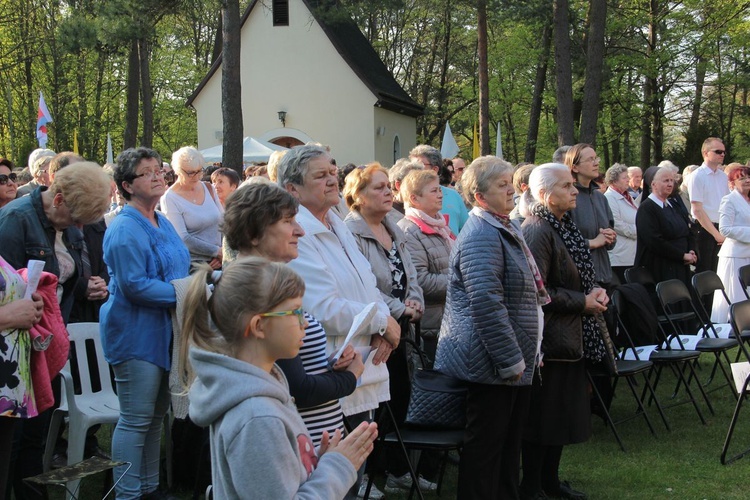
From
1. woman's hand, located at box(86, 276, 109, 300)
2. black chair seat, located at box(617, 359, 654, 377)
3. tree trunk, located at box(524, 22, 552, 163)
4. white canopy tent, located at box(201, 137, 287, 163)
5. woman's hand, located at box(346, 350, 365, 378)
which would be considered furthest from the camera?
tree trunk, located at box(524, 22, 552, 163)

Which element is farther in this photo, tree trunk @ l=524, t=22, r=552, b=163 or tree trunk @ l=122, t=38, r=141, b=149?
tree trunk @ l=524, t=22, r=552, b=163

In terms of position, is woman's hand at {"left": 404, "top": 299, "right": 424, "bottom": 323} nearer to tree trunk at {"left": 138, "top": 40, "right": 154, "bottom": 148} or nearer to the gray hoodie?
the gray hoodie

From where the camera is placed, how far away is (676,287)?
7.41m

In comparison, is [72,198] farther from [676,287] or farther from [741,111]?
[741,111]

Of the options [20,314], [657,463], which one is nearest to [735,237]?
[657,463]

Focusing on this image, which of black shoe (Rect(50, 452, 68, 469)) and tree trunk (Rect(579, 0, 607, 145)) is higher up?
tree trunk (Rect(579, 0, 607, 145))

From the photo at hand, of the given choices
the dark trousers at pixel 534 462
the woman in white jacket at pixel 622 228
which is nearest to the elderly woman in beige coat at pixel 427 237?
the dark trousers at pixel 534 462

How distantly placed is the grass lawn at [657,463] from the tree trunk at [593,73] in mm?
10262

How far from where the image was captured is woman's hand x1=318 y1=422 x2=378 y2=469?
251 centimetres

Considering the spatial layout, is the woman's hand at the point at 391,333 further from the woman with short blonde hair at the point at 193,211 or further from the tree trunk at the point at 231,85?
the tree trunk at the point at 231,85

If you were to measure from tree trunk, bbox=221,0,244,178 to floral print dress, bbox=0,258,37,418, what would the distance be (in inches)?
462

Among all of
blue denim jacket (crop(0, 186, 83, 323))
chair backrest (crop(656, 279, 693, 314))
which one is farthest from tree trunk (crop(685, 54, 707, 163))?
blue denim jacket (crop(0, 186, 83, 323))

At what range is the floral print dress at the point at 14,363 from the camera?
11.1 ft

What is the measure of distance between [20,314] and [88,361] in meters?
1.92
